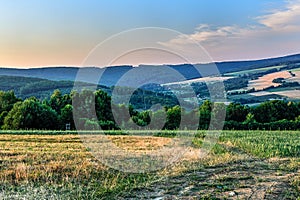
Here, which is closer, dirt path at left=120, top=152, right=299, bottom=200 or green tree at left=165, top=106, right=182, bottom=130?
dirt path at left=120, top=152, right=299, bottom=200

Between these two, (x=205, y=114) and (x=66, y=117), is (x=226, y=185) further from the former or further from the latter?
(x=66, y=117)

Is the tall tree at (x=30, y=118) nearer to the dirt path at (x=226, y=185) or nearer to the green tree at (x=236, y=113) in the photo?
the green tree at (x=236, y=113)

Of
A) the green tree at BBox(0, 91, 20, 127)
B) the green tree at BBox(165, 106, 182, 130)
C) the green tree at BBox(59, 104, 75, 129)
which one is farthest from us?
the green tree at BBox(0, 91, 20, 127)

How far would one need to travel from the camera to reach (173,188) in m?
11.2

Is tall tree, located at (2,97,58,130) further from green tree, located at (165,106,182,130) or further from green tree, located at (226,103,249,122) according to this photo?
green tree, located at (226,103,249,122)

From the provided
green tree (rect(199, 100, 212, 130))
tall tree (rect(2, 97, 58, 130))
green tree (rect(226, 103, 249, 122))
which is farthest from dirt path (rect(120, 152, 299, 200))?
green tree (rect(226, 103, 249, 122))

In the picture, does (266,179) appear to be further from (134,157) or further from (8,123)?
(8,123)

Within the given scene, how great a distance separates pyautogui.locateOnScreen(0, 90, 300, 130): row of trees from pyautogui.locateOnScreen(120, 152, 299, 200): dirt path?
32020mm

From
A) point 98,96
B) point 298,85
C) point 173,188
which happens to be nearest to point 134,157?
point 173,188

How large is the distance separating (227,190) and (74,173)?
16.8ft

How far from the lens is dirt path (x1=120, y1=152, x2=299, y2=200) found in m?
10.5

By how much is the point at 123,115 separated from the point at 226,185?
38198 millimetres

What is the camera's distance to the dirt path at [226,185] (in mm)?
10500

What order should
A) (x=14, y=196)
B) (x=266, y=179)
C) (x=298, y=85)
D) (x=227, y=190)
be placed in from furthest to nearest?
1. (x=298, y=85)
2. (x=266, y=179)
3. (x=227, y=190)
4. (x=14, y=196)
